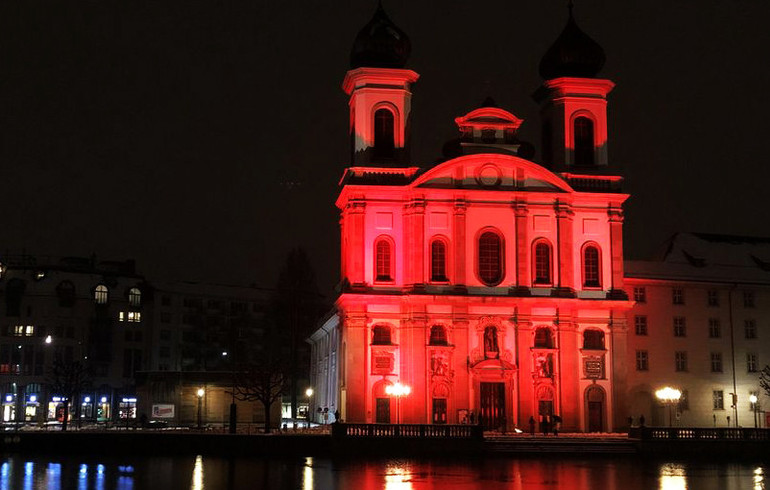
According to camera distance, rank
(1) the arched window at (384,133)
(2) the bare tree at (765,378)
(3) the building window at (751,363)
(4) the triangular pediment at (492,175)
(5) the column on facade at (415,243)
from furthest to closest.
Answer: (3) the building window at (751,363)
(2) the bare tree at (765,378)
(1) the arched window at (384,133)
(4) the triangular pediment at (492,175)
(5) the column on facade at (415,243)

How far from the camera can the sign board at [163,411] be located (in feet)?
249

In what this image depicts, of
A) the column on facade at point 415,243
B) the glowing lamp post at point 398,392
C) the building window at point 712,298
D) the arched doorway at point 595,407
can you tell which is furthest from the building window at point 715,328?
the glowing lamp post at point 398,392

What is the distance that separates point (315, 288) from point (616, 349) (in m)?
37.4

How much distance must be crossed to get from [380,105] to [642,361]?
70.7 ft

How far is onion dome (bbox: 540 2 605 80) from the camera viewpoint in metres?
64.6

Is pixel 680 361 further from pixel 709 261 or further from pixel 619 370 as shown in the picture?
pixel 709 261

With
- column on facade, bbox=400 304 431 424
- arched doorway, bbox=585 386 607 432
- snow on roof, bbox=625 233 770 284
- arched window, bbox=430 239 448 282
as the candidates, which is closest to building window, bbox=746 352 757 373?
snow on roof, bbox=625 233 770 284

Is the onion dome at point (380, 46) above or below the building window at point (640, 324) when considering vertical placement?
above

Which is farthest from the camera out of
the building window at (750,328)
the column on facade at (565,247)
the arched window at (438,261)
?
the building window at (750,328)

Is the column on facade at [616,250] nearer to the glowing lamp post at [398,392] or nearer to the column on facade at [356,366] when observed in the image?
the glowing lamp post at [398,392]

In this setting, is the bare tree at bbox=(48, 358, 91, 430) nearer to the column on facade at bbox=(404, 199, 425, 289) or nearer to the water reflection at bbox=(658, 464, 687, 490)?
the column on facade at bbox=(404, 199, 425, 289)

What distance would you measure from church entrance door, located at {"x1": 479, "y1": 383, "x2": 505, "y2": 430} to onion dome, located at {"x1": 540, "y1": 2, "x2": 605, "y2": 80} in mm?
18168

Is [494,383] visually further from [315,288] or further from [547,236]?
[315,288]

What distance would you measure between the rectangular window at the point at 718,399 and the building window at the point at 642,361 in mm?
4355
